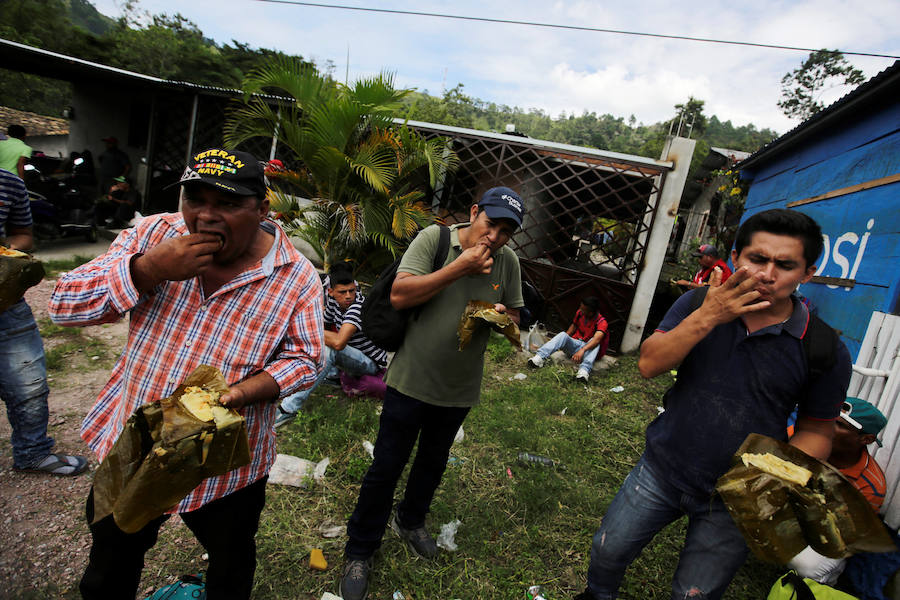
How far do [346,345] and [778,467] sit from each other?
10.3 feet

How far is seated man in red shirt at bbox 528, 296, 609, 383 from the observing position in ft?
19.5

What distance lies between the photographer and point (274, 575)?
7.45 feet

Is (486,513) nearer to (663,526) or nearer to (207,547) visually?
(663,526)

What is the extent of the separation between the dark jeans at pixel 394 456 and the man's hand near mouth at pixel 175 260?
3.67 feet

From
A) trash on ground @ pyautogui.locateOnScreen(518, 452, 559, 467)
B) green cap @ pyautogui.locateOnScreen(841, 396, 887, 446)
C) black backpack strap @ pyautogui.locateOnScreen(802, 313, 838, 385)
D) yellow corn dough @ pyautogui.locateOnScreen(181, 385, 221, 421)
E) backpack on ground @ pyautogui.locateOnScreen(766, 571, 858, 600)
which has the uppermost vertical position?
black backpack strap @ pyautogui.locateOnScreen(802, 313, 838, 385)

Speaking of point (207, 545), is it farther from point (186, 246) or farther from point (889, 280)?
point (889, 280)

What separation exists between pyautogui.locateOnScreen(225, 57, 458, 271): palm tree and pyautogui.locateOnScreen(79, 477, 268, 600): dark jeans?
14.5 feet

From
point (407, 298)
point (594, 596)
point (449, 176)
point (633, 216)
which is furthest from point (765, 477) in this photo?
point (449, 176)

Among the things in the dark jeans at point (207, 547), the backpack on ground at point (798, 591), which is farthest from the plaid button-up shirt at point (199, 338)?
the backpack on ground at point (798, 591)

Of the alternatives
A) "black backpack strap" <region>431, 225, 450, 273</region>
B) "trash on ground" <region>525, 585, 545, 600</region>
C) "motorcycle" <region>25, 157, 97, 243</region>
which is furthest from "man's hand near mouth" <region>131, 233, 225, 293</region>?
"motorcycle" <region>25, 157, 97, 243</region>

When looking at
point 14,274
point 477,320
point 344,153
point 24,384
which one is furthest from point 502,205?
point 344,153

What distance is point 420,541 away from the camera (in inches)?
98.0

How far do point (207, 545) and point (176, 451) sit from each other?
593 mm

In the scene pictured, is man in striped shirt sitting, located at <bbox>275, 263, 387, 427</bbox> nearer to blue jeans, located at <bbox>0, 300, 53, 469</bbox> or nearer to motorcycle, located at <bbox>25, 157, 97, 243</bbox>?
blue jeans, located at <bbox>0, 300, 53, 469</bbox>
